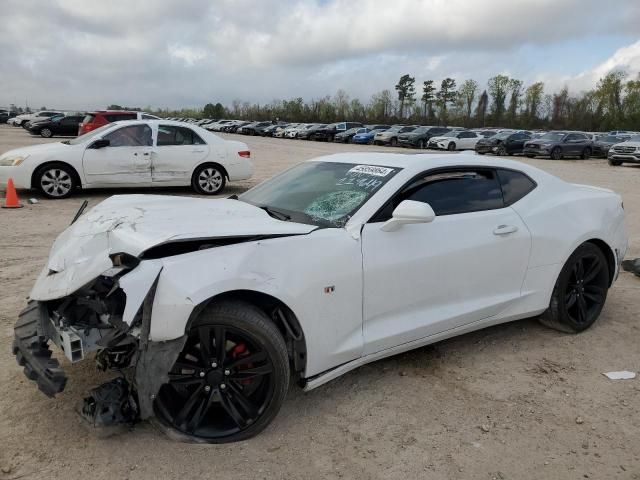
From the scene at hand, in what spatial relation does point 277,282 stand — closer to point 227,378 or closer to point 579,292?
point 227,378

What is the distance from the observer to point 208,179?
11148 mm

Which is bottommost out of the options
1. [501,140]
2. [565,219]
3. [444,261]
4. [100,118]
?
[501,140]

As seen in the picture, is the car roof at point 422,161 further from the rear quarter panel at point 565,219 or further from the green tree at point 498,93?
the green tree at point 498,93

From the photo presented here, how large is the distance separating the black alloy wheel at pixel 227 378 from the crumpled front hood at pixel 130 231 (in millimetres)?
459

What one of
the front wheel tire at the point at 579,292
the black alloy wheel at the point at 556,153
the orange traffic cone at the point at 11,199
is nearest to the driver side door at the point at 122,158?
the orange traffic cone at the point at 11,199

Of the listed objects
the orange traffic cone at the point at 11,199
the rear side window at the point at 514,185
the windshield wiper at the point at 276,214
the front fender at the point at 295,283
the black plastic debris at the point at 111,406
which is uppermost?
the rear side window at the point at 514,185

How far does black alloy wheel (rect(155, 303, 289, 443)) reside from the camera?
275 centimetres

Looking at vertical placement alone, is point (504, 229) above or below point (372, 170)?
below

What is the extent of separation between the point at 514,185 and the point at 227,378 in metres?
2.66

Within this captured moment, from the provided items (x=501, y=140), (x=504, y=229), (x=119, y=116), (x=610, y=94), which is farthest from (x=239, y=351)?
(x=610, y=94)

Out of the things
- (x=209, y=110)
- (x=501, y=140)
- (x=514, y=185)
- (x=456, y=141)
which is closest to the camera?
(x=514, y=185)

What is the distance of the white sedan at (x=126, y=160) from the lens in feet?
32.3

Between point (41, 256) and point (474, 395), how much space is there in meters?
5.12

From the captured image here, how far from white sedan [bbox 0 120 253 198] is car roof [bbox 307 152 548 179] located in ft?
22.7
